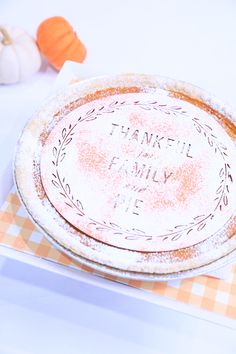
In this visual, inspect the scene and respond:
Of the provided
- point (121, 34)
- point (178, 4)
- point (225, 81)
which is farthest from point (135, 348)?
point (178, 4)

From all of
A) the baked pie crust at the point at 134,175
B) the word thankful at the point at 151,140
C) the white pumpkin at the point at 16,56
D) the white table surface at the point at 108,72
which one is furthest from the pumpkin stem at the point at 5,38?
the word thankful at the point at 151,140

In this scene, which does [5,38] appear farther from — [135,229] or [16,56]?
[135,229]

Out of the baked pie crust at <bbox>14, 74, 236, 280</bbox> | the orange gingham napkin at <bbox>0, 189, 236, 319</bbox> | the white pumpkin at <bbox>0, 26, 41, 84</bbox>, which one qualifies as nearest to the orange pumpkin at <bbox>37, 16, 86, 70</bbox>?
the white pumpkin at <bbox>0, 26, 41, 84</bbox>

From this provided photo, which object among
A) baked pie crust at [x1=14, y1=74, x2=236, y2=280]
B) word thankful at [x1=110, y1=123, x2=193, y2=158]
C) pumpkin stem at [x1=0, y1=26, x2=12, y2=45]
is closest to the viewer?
baked pie crust at [x1=14, y1=74, x2=236, y2=280]

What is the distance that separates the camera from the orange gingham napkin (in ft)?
2.49

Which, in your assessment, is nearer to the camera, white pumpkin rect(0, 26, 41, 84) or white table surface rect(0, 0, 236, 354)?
white table surface rect(0, 0, 236, 354)

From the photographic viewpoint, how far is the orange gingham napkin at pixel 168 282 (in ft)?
2.49

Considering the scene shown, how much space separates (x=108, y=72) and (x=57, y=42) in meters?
0.19

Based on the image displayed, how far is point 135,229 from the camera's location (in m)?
0.75

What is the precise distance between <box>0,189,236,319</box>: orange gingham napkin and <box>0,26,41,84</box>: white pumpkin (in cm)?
44

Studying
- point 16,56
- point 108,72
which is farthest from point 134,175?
point 16,56

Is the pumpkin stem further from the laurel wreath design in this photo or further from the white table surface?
the laurel wreath design

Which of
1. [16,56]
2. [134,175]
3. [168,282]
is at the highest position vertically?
[16,56]

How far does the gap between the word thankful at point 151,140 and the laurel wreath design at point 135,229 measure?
4 centimetres
